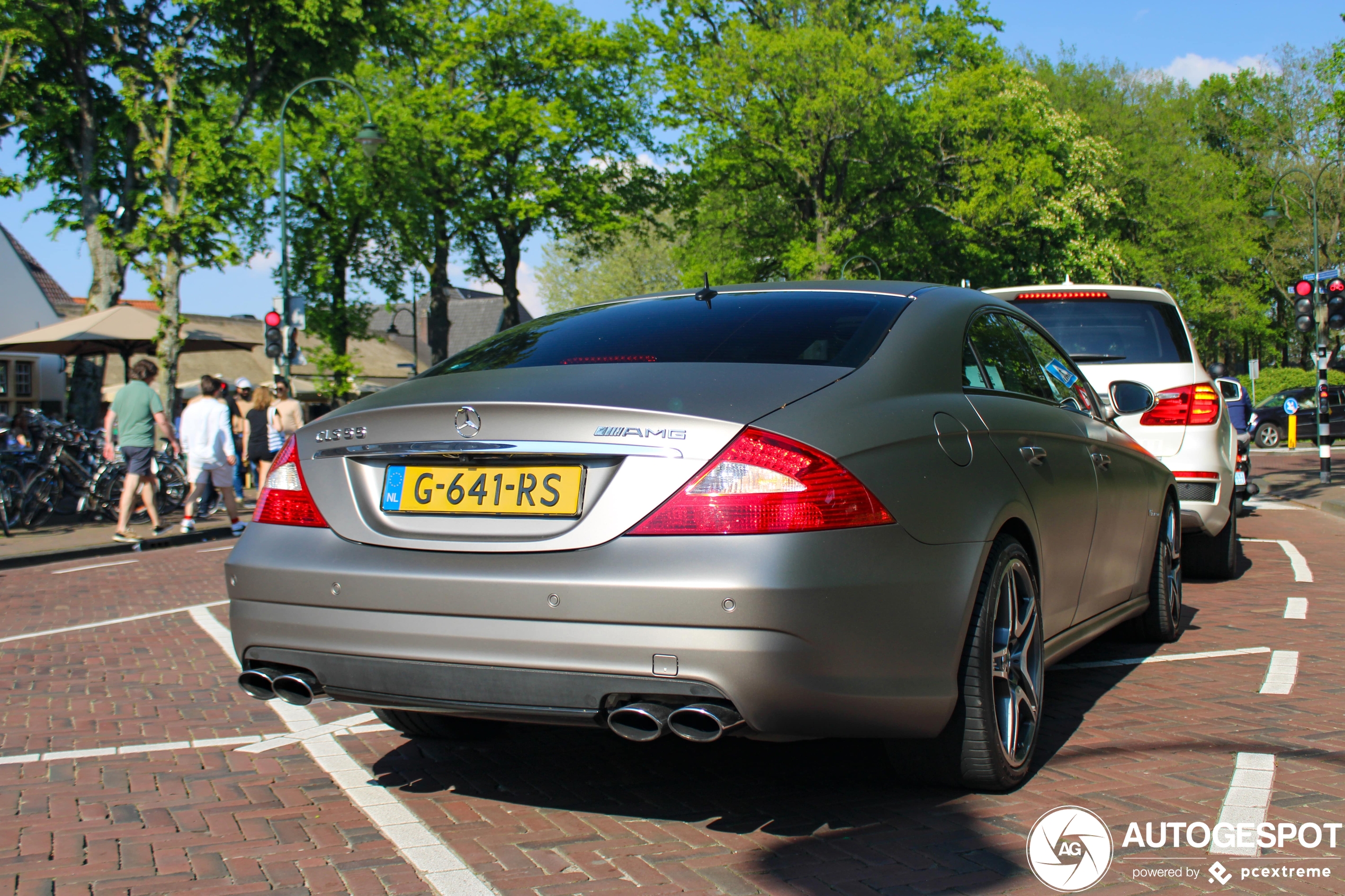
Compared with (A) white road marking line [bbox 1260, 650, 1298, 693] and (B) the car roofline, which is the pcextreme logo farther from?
(B) the car roofline

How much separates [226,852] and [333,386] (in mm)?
34700

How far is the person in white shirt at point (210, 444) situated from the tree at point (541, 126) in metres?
21.7

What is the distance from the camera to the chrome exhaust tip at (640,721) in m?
2.87

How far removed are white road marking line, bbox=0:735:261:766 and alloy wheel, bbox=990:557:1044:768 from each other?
2671 millimetres

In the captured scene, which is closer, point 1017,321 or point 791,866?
point 791,866

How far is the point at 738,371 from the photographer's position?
3242 millimetres

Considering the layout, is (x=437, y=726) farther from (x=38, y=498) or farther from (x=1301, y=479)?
(x=1301, y=479)

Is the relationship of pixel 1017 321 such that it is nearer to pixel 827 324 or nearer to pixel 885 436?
pixel 827 324

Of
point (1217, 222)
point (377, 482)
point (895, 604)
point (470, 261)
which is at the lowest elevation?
point (895, 604)

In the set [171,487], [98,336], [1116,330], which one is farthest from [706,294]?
[98,336]

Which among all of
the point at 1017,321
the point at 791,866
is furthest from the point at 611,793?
the point at 1017,321

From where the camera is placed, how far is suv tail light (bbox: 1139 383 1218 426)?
290 inches

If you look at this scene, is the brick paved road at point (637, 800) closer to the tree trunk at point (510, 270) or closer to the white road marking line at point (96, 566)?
the white road marking line at point (96, 566)

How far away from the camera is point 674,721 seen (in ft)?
9.41
